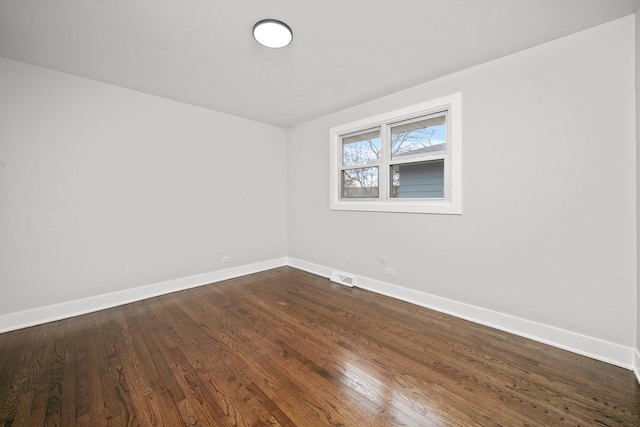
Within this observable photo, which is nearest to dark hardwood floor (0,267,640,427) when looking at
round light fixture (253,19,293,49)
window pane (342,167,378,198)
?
window pane (342,167,378,198)

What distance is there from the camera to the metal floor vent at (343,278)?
356 cm

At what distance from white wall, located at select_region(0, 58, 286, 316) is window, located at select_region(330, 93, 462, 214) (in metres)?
1.66

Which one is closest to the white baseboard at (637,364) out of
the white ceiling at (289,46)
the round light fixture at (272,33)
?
the white ceiling at (289,46)

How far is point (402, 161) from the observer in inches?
124

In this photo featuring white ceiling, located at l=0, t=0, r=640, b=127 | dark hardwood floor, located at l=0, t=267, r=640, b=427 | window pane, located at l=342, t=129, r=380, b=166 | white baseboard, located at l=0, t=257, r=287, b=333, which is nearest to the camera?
dark hardwood floor, located at l=0, t=267, r=640, b=427

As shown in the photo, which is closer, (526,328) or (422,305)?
(526,328)

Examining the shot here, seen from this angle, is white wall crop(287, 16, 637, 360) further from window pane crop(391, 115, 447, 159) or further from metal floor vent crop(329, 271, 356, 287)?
Answer: metal floor vent crop(329, 271, 356, 287)

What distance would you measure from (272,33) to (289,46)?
0.24m

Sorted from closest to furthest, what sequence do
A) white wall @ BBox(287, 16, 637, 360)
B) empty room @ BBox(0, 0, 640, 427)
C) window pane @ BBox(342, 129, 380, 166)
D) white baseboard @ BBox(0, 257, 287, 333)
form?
empty room @ BBox(0, 0, 640, 427) < white wall @ BBox(287, 16, 637, 360) < white baseboard @ BBox(0, 257, 287, 333) < window pane @ BBox(342, 129, 380, 166)

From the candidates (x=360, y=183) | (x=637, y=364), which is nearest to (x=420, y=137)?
(x=360, y=183)

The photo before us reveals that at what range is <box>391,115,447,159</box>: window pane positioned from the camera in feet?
9.34

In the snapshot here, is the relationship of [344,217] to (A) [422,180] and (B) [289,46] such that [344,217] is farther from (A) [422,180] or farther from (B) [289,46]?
(B) [289,46]

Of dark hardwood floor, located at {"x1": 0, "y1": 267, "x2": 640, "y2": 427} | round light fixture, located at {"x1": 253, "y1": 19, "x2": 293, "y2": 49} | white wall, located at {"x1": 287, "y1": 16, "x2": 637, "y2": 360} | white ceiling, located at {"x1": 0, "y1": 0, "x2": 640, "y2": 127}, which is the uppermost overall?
white ceiling, located at {"x1": 0, "y1": 0, "x2": 640, "y2": 127}

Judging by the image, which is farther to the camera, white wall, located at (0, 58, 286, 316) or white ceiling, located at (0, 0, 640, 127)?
white wall, located at (0, 58, 286, 316)
